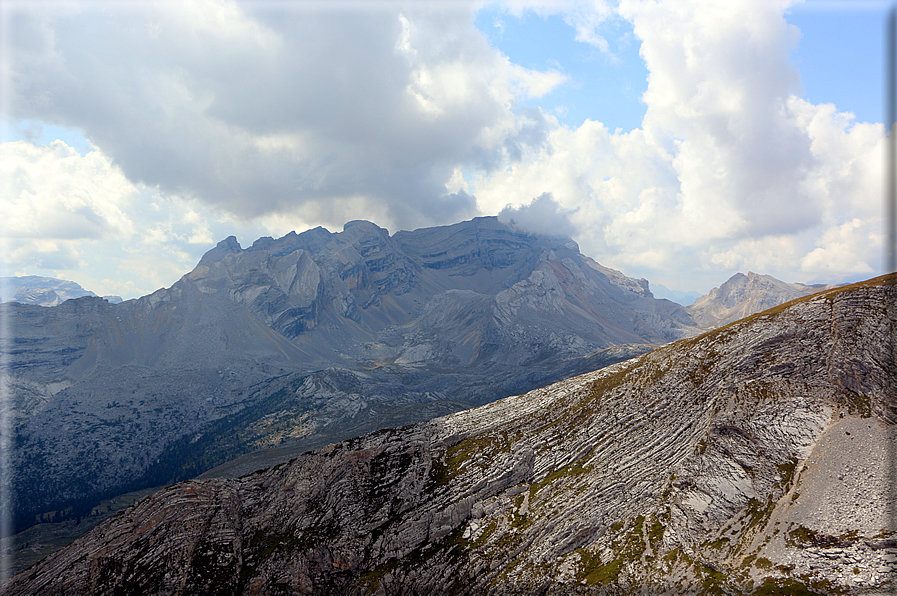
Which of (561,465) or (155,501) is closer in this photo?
(561,465)

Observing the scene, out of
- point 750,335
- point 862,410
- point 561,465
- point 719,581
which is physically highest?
point 750,335

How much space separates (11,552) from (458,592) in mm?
261147

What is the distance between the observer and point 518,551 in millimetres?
57875

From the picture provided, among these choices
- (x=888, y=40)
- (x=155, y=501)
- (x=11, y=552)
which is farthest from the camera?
(x=11, y=552)

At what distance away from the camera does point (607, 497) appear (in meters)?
58.0

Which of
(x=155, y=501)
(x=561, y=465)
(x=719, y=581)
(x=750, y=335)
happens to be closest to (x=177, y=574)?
(x=155, y=501)

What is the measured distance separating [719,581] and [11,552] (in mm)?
293243

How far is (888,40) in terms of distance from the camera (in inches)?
944

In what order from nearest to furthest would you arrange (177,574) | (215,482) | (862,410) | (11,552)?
(862,410) → (177,574) → (215,482) → (11,552)

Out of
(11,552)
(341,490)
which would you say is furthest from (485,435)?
(11,552)

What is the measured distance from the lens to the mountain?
1741 inches

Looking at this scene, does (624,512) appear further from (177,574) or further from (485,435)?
(177,574)

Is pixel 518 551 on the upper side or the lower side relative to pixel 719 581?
lower

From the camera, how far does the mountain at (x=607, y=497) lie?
44219mm
